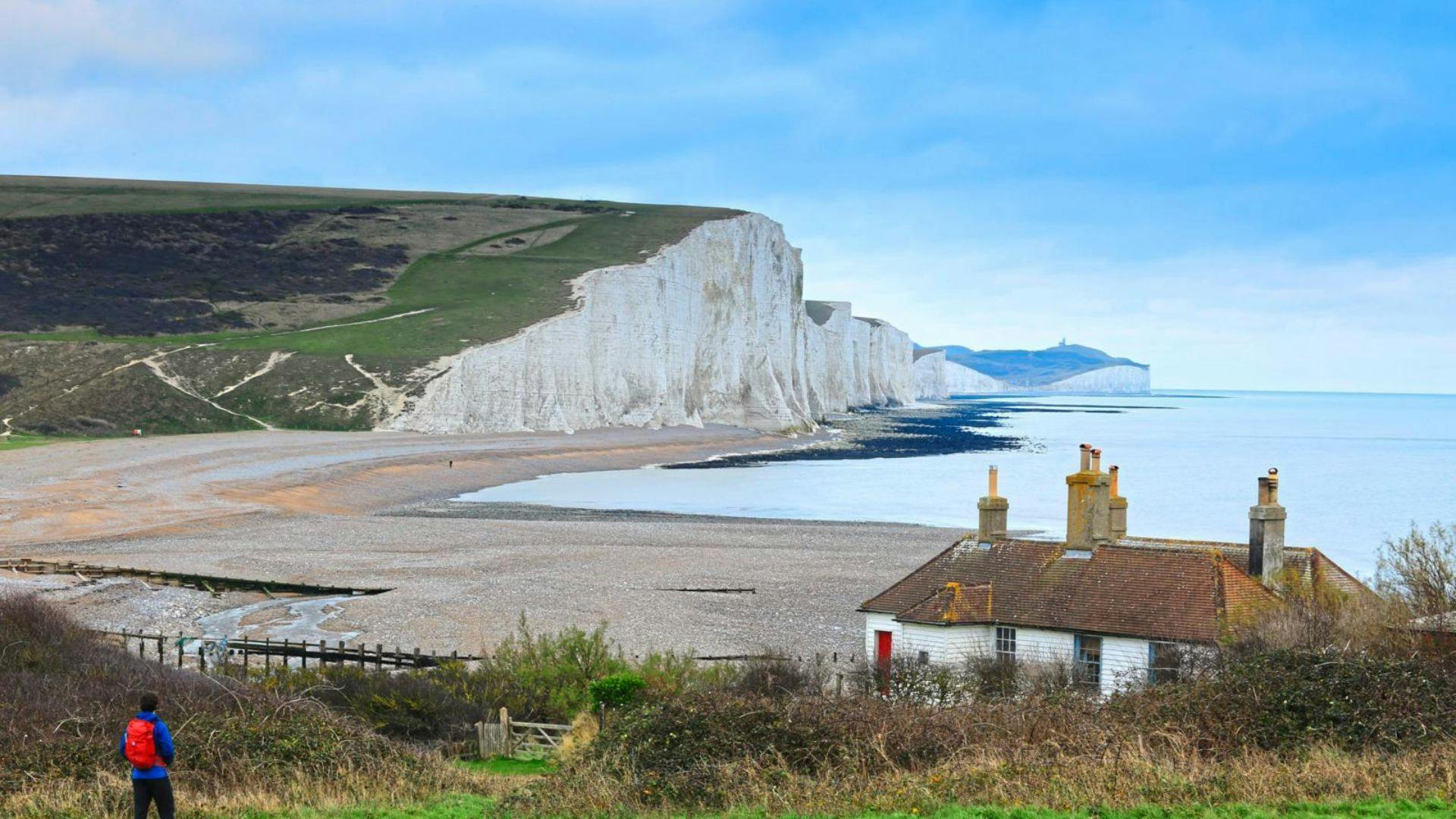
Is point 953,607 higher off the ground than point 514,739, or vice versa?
point 953,607

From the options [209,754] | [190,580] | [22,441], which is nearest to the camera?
[209,754]

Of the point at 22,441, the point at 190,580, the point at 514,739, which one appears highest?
the point at 22,441

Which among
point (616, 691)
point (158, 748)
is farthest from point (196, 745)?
point (616, 691)

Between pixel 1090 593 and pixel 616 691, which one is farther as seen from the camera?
pixel 1090 593

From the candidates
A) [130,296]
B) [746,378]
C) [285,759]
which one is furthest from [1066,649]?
[130,296]

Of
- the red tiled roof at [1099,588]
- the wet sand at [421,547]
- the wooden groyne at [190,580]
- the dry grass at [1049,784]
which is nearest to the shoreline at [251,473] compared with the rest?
the wet sand at [421,547]

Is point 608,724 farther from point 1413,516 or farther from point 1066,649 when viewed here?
point 1413,516

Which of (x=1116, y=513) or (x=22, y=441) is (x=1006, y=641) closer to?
(x=1116, y=513)

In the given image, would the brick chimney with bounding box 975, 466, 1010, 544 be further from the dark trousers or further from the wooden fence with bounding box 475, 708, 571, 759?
the dark trousers
